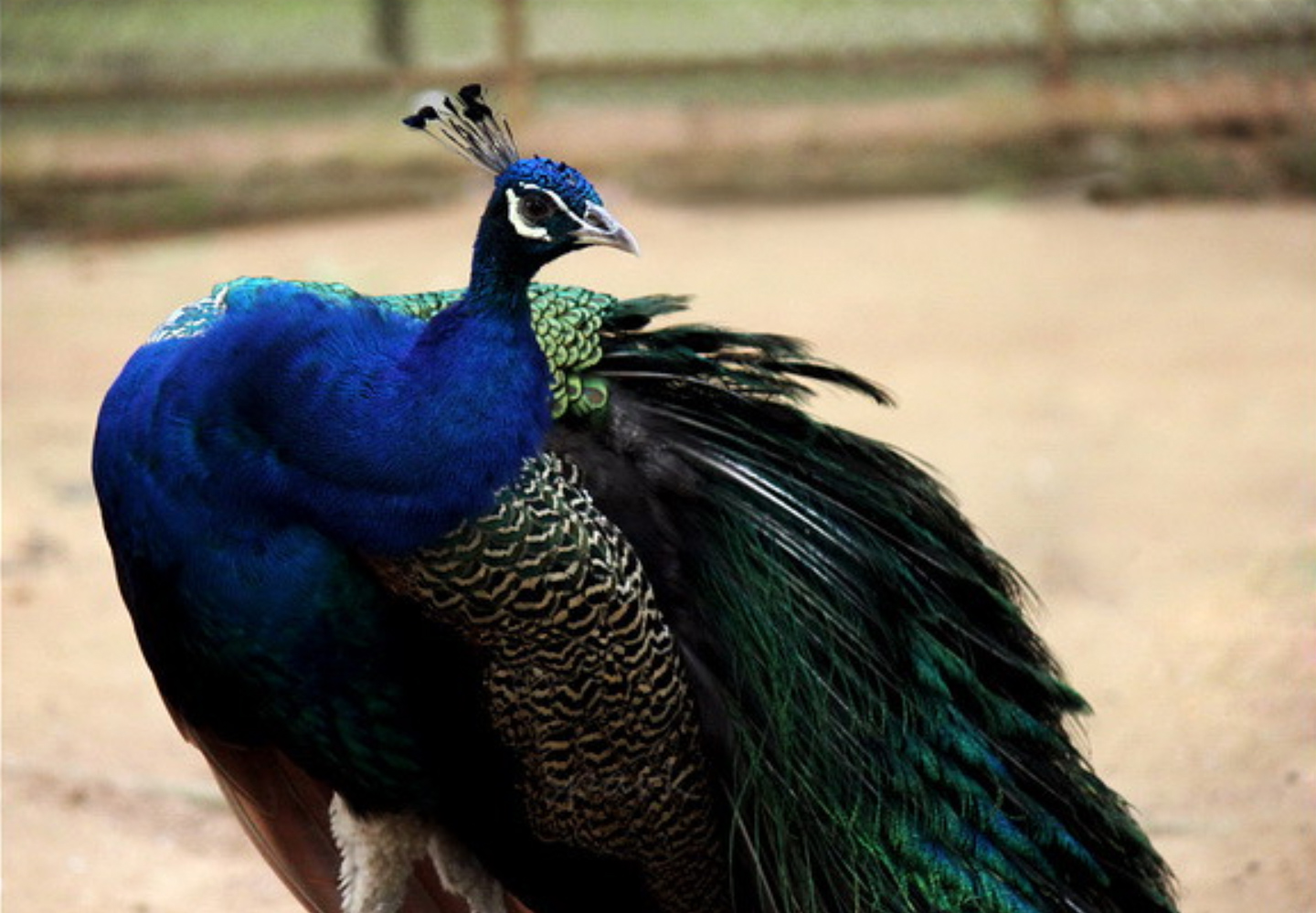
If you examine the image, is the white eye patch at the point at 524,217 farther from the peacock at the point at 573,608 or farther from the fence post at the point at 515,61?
the fence post at the point at 515,61

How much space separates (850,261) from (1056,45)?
2.23 meters

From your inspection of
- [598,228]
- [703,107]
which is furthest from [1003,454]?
[703,107]

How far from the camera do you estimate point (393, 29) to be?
10.8m

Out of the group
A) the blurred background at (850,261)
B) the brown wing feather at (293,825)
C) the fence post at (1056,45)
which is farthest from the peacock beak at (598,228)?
the fence post at (1056,45)

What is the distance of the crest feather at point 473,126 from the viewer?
9.28ft

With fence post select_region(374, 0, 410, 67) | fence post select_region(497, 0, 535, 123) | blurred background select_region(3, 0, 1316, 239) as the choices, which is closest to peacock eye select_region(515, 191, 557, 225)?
blurred background select_region(3, 0, 1316, 239)

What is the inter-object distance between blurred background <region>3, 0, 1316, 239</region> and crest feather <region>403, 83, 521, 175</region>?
7.25 meters

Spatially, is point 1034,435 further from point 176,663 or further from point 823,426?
point 176,663

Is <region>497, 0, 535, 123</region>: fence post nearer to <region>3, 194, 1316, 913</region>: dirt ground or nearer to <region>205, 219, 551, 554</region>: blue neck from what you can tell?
<region>3, 194, 1316, 913</region>: dirt ground

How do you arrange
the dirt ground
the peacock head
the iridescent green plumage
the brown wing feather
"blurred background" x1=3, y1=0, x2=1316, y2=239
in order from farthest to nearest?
"blurred background" x1=3, y1=0, x2=1316, y2=239, the dirt ground, the brown wing feather, the iridescent green plumage, the peacock head

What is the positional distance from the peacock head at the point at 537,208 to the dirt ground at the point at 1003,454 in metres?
2.00

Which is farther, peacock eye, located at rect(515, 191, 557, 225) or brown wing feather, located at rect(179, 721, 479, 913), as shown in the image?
brown wing feather, located at rect(179, 721, 479, 913)

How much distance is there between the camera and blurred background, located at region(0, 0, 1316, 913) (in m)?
4.70

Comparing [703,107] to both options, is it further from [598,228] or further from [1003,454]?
[598,228]
